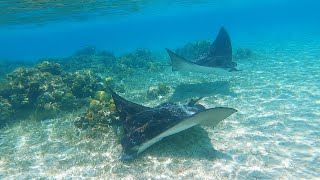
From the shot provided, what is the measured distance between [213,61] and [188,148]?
725 centimetres

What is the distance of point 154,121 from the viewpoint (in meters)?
7.21

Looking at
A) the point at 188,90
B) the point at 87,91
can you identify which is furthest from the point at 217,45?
the point at 87,91

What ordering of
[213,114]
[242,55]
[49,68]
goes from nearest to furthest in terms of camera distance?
[213,114]
[49,68]
[242,55]

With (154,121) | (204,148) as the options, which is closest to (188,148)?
(204,148)

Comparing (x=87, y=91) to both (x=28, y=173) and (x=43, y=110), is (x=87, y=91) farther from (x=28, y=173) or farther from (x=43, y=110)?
(x=28, y=173)

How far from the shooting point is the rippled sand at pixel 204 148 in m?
6.84

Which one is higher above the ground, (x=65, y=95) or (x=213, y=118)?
(x=213, y=118)

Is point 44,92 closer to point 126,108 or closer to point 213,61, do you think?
point 126,108

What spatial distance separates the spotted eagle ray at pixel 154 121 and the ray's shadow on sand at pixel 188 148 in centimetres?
86

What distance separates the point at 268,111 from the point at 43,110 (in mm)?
9943

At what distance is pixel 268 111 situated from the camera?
10766 millimetres

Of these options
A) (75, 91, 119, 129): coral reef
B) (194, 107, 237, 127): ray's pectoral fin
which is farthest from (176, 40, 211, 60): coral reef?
(194, 107, 237, 127): ray's pectoral fin

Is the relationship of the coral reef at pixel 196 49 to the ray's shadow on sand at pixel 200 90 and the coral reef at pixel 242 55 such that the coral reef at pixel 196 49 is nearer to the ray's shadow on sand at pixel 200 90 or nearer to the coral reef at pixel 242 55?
the coral reef at pixel 242 55

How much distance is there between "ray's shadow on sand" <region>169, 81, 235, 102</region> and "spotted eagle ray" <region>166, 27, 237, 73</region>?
143cm
